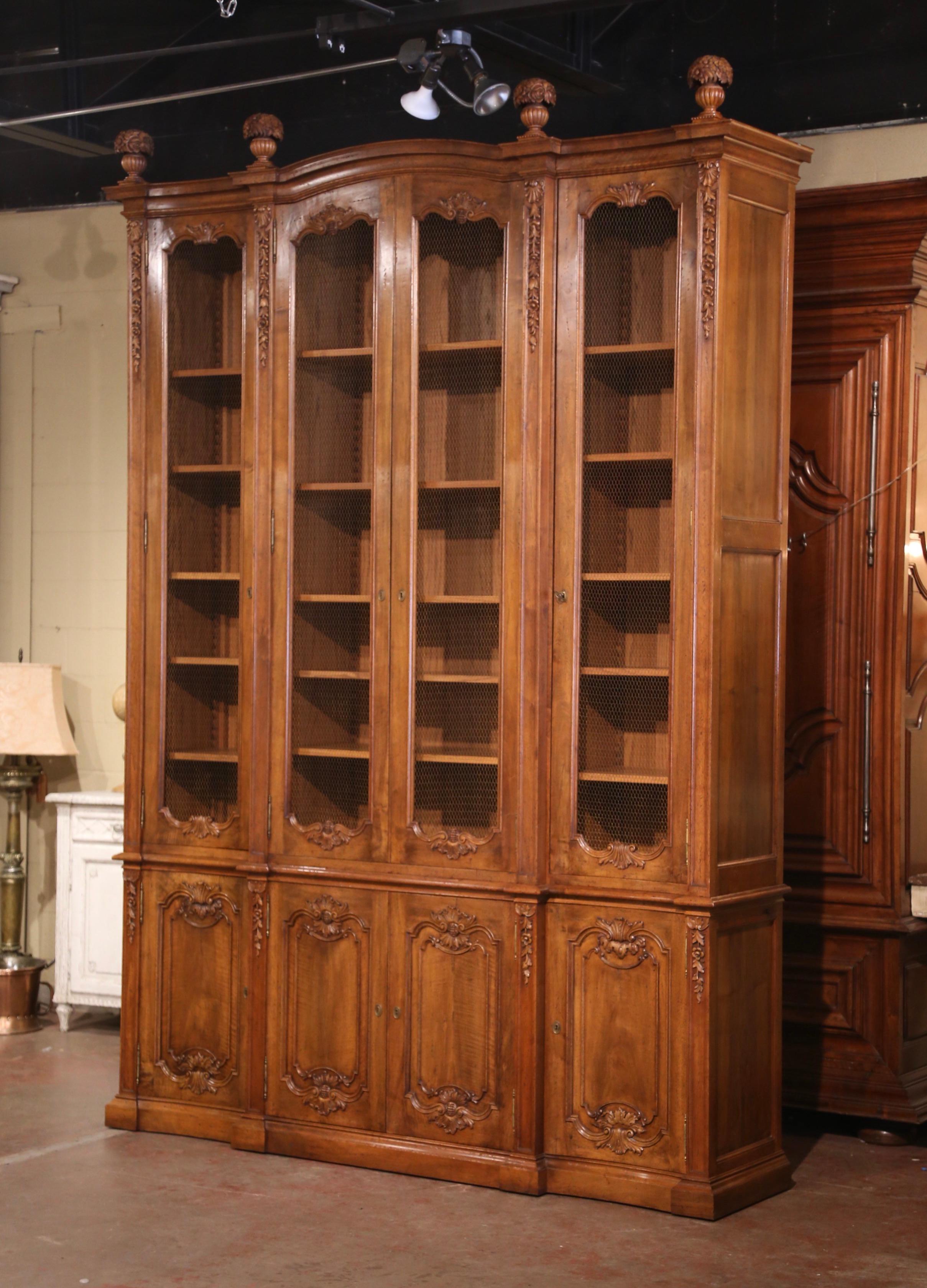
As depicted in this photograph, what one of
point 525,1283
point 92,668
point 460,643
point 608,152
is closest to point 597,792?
point 460,643

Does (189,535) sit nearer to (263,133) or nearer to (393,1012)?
(263,133)

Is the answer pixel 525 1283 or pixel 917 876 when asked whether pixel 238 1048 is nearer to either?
pixel 525 1283

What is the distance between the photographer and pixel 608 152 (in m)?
4.53

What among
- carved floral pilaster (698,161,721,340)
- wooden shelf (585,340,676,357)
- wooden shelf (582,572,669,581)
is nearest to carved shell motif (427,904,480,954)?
wooden shelf (582,572,669,581)

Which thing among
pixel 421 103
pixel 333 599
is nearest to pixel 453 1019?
pixel 333 599

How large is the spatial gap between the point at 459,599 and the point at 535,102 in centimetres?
146

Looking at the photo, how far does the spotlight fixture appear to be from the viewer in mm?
4898

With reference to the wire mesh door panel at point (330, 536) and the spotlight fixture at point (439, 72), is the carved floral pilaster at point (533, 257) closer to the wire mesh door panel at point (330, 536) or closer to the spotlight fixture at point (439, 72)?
the spotlight fixture at point (439, 72)

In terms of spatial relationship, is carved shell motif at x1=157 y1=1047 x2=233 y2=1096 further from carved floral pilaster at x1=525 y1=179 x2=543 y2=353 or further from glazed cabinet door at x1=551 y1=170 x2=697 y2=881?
carved floral pilaster at x1=525 y1=179 x2=543 y2=353

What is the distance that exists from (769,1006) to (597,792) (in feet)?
2.69

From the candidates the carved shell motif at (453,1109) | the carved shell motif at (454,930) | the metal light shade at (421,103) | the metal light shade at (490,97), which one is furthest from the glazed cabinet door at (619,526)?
the metal light shade at (421,103)

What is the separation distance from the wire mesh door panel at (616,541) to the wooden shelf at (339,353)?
66cm

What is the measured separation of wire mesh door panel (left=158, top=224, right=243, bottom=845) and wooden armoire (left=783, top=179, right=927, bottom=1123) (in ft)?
6.08

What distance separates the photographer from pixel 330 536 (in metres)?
5.02
